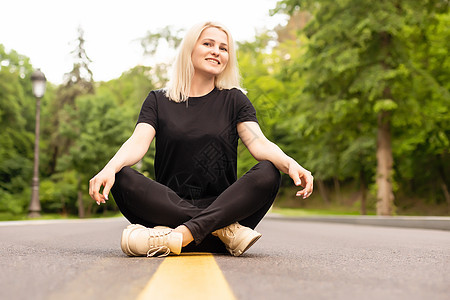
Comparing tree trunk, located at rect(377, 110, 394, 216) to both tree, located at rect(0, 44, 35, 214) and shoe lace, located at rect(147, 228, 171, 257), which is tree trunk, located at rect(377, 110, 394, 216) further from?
tree, located at rect(0, 44, 35, 214)

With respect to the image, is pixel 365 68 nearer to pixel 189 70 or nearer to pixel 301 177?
pixel 189 70

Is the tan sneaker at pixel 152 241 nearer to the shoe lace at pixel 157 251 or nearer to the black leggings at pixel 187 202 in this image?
the shoe lace at pixel 157 251

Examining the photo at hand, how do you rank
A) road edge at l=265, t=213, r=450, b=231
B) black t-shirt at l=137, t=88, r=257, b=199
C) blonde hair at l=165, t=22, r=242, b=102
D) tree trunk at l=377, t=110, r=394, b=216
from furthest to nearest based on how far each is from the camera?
tree trunk at l=377, t=110, r=394, b=216 → road edge at l=265, t=213, r=450, b=231 → blonde hair at l=165, t=22, r=242, b=102 → black t-shirt at l=137, t=88, r=257, b=199

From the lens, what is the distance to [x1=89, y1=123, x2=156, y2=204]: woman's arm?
10.8ft

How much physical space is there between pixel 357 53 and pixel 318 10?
2.66 metres

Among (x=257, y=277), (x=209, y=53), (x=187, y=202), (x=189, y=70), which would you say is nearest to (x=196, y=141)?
(x=187, y=202)

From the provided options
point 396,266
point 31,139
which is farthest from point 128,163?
point 31,139

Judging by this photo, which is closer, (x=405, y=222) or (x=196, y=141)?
(x=196, y=141)

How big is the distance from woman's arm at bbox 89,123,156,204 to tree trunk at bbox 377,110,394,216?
1497 centimetres

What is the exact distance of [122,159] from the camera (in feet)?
11.9

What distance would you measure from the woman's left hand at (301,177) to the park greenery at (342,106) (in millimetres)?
1460

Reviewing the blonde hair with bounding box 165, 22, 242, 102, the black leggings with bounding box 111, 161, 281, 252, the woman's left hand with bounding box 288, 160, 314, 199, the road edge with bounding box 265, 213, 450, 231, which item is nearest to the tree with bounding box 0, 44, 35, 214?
A: the road edge with bounding box 265, 213, 450, 231

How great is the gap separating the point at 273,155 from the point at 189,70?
1.03m

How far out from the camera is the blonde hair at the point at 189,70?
417 cm
